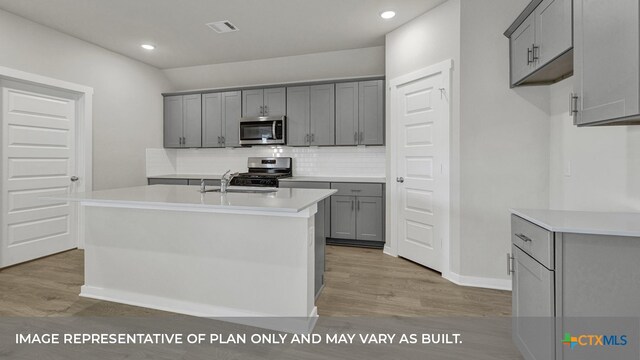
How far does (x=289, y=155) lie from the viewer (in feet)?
17.4

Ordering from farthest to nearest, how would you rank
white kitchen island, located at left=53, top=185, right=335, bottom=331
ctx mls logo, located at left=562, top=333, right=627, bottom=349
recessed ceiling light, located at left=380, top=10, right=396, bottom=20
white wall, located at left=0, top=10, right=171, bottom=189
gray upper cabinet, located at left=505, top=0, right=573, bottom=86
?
white wall, located at left=0, top=10, right=171, bottom=189 → recessed ceiling light, located at left=380, top=10, right=396, bottom=20 → white kitchen island, located at left=53, top=185, right=335, bottom=331 → gray upper cabinet, located at left=505, top=0, right=573, bottom=86 → ctx mls logo, located at left=562, top=333, right=627, bottom=349

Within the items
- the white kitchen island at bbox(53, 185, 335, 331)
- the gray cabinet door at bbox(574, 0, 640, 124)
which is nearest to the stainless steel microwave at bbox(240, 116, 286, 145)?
the white kitchen island at bbox(53, 185, 335, 331)

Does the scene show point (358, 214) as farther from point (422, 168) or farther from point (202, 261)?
point (202, 261)

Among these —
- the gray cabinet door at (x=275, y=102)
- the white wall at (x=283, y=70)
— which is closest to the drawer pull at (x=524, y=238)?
the white wall at (x=283, y=70)

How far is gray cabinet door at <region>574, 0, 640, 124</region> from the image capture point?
145 cm

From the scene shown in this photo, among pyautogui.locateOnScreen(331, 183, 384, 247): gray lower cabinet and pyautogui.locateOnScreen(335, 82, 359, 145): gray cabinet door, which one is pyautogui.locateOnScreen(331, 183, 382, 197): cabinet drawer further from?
pyautogui.locateOnScreen(335, 82, 359, 145): gray cabinet door

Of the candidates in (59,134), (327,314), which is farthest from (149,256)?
(59,134)

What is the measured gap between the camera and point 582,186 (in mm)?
2352

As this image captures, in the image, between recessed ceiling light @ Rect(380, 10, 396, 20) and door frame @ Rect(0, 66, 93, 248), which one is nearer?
recessed ceiling light @ Rect(380, 10, 396, 20)

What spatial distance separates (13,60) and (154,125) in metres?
2.07

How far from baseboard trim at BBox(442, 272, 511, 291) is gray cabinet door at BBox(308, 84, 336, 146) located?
2541 mm

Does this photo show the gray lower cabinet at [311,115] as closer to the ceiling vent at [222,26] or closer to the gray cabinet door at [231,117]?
the gray cabinet door at [231,117]

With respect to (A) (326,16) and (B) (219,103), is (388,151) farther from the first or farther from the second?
(B) (219,103)

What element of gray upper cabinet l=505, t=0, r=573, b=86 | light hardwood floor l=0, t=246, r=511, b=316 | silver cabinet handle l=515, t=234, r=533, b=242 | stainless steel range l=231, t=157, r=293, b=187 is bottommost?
light hardwood floor l=0, t=246, r=511, b=316
